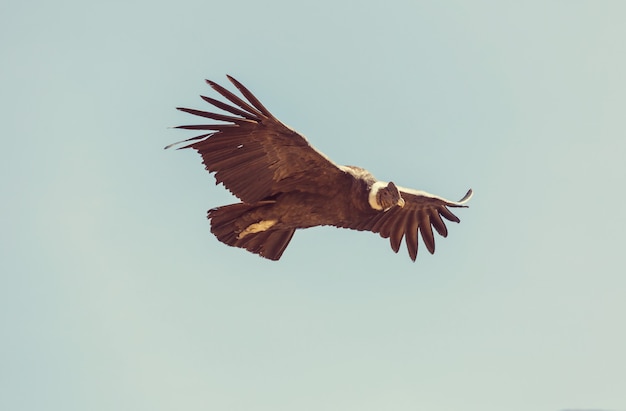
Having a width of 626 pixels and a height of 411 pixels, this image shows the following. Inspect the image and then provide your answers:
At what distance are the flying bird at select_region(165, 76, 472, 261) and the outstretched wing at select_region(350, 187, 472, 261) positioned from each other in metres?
0.88

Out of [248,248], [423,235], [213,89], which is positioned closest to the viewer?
[213,89]

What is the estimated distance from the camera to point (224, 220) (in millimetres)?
15859

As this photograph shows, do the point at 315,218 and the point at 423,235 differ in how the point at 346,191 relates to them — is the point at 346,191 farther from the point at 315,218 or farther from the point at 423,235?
the point at 423,235

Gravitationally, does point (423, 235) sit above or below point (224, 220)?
above

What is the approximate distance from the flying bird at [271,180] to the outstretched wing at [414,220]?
2.87ft

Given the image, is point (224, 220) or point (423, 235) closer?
point (224, 220)

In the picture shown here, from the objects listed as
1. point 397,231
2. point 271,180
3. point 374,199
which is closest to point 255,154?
point 271,180

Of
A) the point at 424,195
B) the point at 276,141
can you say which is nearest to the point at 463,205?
the point at 424,195

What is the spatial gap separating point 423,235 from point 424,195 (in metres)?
1.03

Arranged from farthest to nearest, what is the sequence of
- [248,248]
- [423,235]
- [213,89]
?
[423,235] < [248,248] < [213,89]

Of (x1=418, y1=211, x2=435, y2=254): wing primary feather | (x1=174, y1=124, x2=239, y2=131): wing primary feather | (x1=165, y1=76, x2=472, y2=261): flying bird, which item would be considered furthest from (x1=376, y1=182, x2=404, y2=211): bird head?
(x1=418, y1=211, x2=435, y2=254): wing primary feather

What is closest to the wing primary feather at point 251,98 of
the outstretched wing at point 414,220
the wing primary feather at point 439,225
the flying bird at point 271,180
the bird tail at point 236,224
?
the flying bird at point 271,180

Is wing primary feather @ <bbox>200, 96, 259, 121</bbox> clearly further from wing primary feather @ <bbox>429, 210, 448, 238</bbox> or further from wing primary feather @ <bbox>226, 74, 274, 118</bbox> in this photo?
wing primary feather @ <bbox>429, 210, 448, 238</bbox>

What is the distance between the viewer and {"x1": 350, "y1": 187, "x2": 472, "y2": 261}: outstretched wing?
55.7ft
